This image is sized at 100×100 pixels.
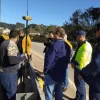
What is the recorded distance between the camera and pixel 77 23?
54.1m

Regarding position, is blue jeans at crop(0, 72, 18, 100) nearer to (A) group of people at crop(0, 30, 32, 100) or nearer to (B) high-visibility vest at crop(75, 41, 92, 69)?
(A) group of people at crop(0, 30, 32, 100)

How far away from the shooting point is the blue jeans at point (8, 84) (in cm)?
605

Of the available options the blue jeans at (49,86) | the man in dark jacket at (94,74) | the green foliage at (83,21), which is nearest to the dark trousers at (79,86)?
the blue jeans at (49,86)

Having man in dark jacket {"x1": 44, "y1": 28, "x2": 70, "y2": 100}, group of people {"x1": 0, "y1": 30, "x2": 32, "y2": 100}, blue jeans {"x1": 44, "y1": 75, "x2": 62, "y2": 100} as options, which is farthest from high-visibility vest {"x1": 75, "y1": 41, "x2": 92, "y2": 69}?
group of people {"x1": 0, "y1": 30, "x2": 32, "y2": 100}

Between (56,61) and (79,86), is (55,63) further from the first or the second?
(79,86)

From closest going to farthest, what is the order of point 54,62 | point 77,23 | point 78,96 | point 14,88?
point 54,62 < point 14,88 < point 78,96 < point 77,23

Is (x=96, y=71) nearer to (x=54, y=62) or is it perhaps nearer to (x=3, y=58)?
(x=54, y=62)

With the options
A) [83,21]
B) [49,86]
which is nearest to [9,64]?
[49,86]

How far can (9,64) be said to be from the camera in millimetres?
5941

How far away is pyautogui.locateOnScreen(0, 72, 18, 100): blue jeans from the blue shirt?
82 cm

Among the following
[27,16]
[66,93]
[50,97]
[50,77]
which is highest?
[27,16]

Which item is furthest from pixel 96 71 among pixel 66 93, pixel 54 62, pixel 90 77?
pixel 66 93

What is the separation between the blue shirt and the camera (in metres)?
5.65

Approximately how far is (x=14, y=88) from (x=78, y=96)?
1766 mm
